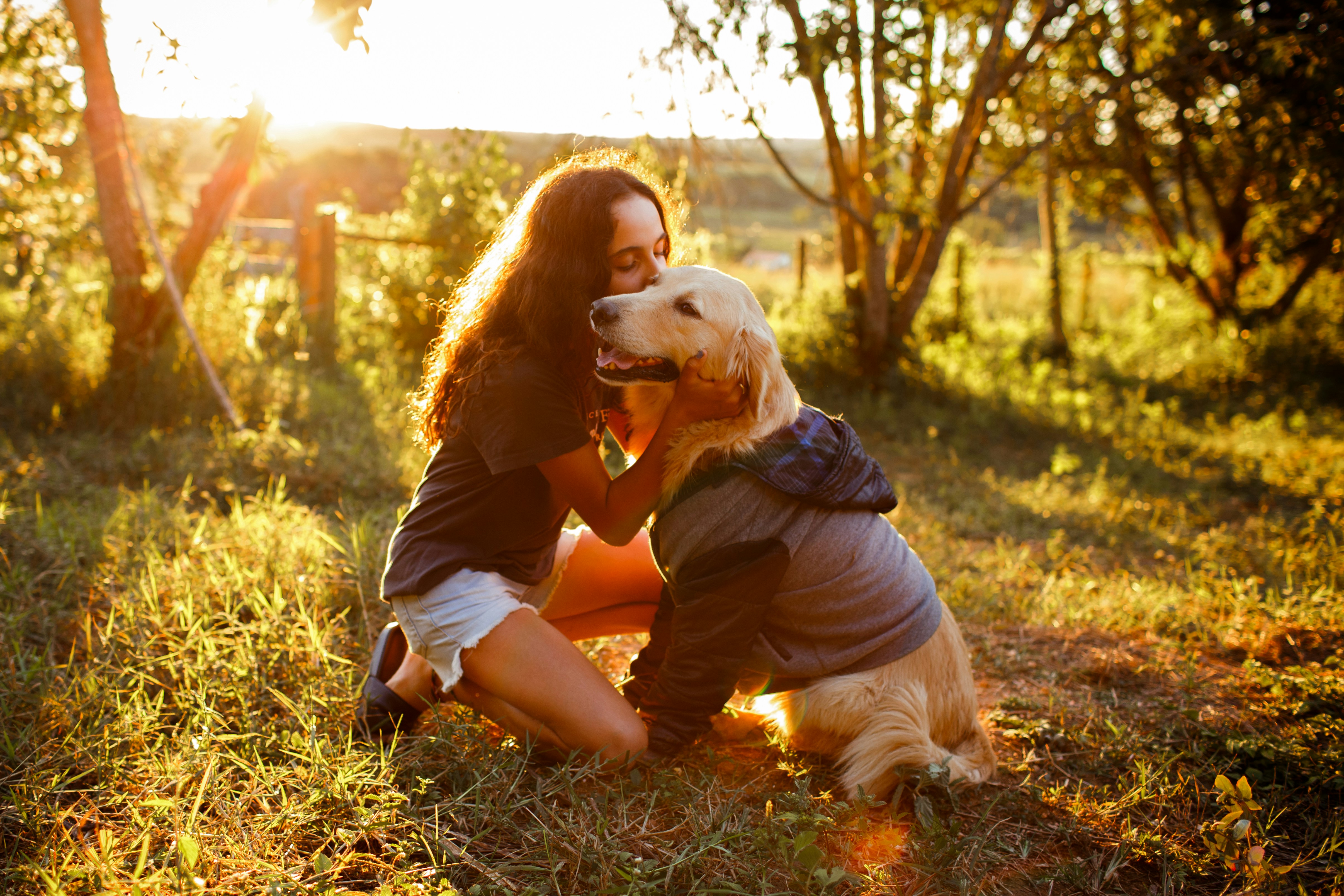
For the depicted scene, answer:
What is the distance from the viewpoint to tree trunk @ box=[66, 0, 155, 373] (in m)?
4.33

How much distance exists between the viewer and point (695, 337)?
1.95m

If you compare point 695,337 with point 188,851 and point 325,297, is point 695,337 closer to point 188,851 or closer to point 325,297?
point 188,851

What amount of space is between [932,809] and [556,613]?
1229 millimetres

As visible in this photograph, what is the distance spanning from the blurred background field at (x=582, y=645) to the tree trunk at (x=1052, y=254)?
2.03 m

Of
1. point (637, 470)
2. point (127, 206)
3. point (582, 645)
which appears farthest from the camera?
point (127, 206)

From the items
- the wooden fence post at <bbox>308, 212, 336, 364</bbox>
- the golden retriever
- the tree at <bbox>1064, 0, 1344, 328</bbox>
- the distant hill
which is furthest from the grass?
the tree at <bbox>1064, 0, 1344, 328</bbox>

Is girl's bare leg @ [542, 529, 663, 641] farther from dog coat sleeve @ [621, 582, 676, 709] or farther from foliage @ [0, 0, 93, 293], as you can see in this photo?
foliage @ [0, 0, 93, 293]

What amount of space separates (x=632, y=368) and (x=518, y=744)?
104 cm

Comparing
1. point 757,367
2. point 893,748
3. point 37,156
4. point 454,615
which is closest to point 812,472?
point 757,367

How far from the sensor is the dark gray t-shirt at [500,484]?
1961 mm

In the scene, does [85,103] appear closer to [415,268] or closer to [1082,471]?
[415,268]

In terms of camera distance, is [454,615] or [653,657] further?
[653,657]

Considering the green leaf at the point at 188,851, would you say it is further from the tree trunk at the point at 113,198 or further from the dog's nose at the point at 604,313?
the tree trunk at the point at 113,198

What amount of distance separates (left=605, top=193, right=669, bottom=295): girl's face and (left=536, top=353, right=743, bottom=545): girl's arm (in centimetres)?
36
